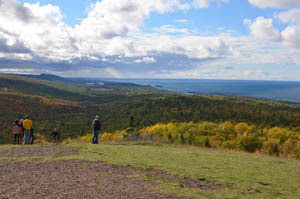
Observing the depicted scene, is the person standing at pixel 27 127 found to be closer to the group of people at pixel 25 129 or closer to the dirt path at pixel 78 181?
the group of people at pixel 25 129

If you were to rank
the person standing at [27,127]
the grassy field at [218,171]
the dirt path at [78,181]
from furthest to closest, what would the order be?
the person standing at [27,127] → the grassy field at [218,171] → the dirt path at [78,181]

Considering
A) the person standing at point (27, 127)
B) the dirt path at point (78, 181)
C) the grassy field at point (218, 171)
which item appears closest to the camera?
the dirt path at point (78, 181)

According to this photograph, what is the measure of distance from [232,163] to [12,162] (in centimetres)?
1117

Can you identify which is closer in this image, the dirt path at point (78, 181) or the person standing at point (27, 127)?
the dirt path at point (78, 181)

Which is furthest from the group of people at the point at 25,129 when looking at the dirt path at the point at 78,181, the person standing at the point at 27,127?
the dirt path at the point at 78,181

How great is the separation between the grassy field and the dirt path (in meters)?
0.53

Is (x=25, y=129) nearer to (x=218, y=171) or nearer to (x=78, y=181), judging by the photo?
(x=78, y=181)

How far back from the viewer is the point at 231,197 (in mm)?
8172

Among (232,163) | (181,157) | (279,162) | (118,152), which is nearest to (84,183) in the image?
(118,152)

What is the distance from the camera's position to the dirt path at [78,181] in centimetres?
757

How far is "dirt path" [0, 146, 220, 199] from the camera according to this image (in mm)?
7570

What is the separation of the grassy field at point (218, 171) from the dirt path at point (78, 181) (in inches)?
20.9

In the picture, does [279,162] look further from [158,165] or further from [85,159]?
[85,159]

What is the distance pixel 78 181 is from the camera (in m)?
8.88
